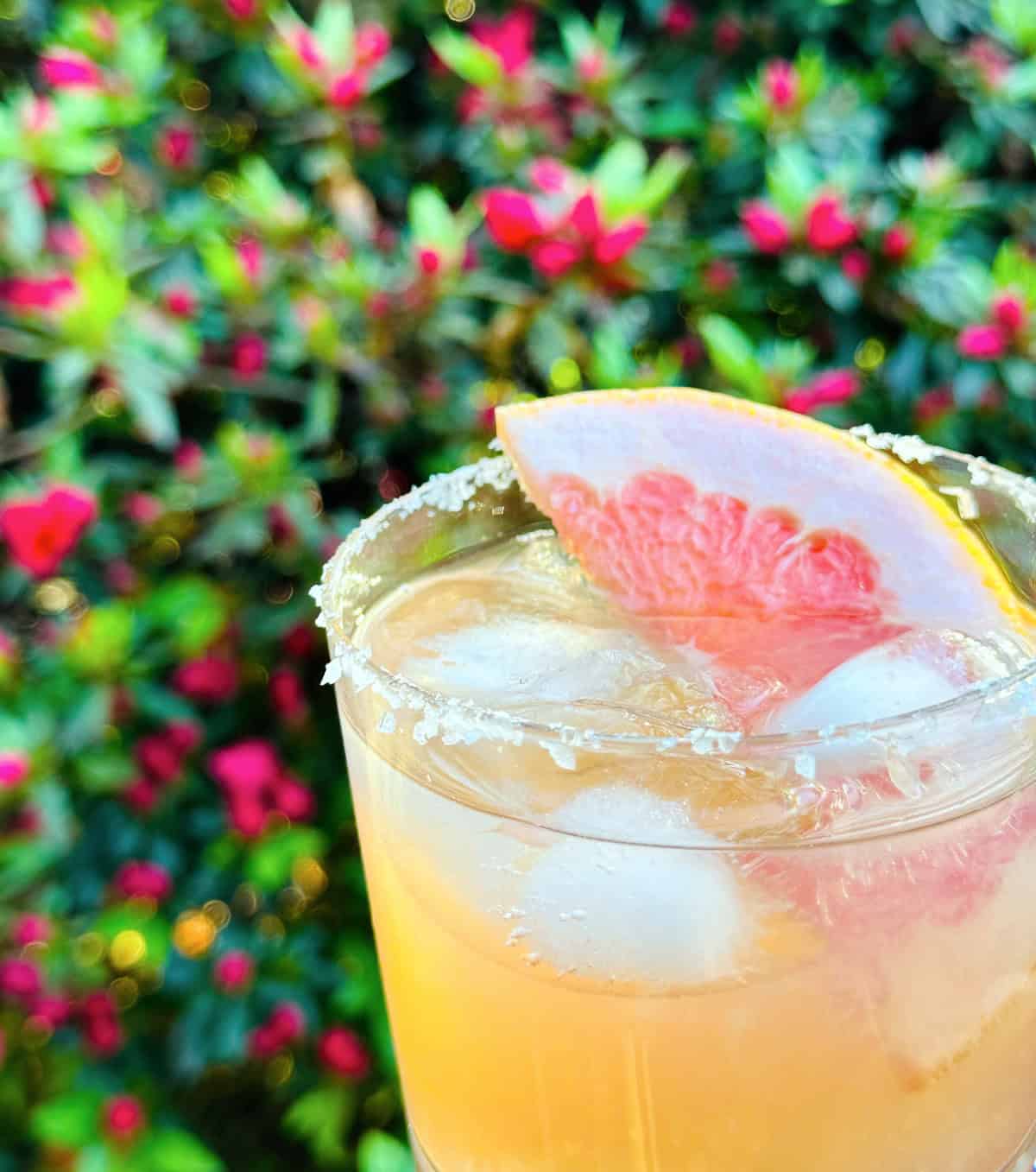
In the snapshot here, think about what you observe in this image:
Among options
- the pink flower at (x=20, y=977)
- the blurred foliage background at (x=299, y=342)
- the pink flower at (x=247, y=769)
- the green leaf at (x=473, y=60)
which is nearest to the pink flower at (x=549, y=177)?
the blurred foliage background at (x=299, y=342)

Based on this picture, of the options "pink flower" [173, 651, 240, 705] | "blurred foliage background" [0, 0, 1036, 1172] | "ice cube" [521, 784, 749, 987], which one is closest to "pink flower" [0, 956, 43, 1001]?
"blurred foliage background" [0, 0, 1036, 1172]

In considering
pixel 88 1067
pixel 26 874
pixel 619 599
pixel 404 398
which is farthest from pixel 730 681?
pixel 88 1067

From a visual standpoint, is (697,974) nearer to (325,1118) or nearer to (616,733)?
(616,733)

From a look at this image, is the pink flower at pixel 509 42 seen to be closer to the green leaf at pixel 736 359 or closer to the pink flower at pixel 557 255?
the pink flower at pixel 557 255

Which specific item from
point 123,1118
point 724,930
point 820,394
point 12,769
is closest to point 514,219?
point 820,394

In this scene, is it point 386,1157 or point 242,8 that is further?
point 242,8

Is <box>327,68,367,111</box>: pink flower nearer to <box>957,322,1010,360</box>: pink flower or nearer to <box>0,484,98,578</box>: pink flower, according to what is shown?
<box>0,484,98,578</box>: pink flower
